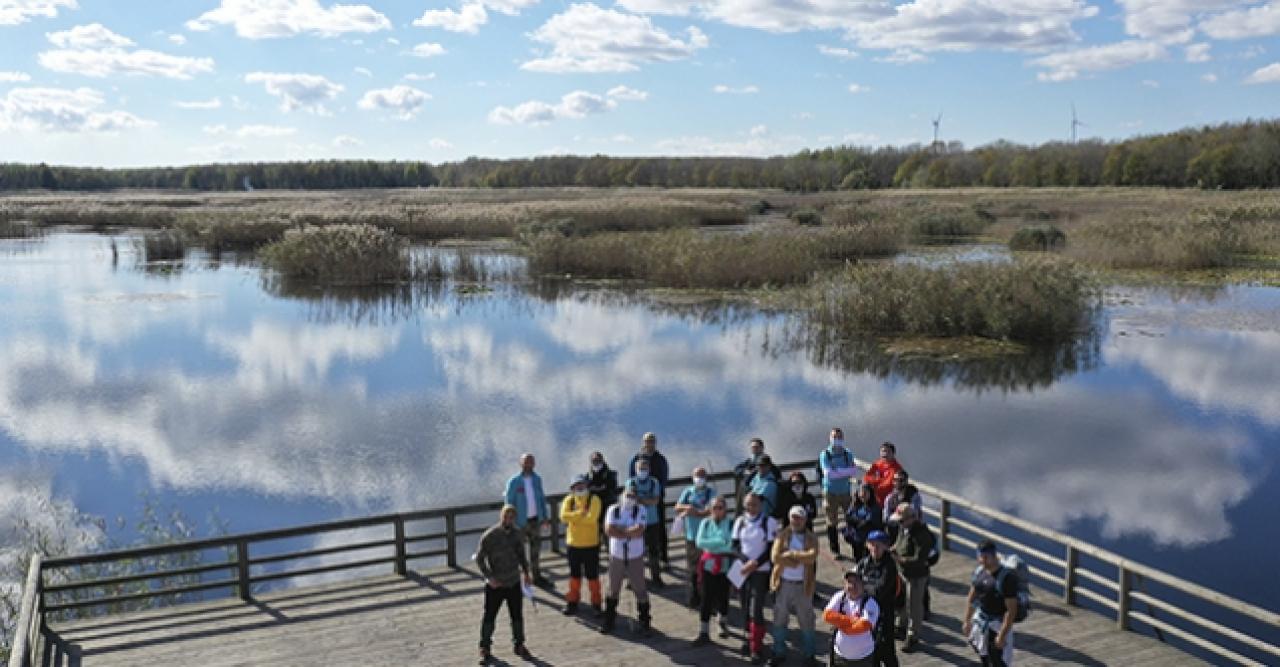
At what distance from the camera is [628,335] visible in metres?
34.6

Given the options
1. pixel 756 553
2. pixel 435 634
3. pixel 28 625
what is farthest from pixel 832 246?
pixel 28 625

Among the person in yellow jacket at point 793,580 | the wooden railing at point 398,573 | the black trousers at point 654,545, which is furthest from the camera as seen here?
the black trousers at point 654,545

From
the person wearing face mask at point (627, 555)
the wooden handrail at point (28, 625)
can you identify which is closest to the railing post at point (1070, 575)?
the person wearing face mask at point (627, 555)

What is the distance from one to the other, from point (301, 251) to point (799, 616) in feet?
142

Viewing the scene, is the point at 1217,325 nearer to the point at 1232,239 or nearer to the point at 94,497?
the point at 1232,239

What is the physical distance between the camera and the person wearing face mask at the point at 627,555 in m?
10.8

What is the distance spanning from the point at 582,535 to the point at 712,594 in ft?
5.16

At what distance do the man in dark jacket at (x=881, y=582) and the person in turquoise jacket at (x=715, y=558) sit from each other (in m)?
1.40

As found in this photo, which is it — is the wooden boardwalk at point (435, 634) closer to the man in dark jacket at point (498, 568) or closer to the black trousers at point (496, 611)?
the black trousers at point (496, 611)

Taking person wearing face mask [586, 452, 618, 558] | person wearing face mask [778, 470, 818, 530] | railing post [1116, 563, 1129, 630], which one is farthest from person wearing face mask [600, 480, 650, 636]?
railing post [1116, 563, 1129, 630]

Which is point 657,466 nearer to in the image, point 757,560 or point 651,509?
point 651,509

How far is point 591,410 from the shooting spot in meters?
25.0

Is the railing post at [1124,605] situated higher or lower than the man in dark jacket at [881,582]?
lower

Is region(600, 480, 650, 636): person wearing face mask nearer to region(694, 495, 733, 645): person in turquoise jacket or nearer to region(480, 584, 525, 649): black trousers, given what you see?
region(694, 495, 733, 645): person in turquoise jacket
